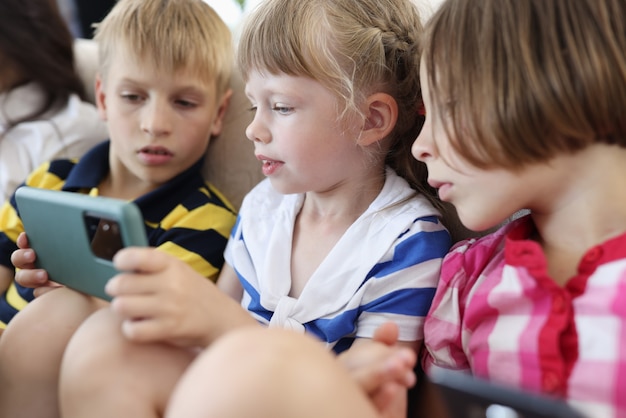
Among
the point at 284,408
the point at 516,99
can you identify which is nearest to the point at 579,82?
the point at 516,99

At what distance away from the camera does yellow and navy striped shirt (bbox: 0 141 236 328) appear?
113cm

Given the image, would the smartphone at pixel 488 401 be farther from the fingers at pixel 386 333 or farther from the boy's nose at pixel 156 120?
the boy's nose at pixel 156 120

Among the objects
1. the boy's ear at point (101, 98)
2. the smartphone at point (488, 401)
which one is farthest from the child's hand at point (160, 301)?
the boy's ear at point (101, 98)

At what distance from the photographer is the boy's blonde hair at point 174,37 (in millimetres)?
1163

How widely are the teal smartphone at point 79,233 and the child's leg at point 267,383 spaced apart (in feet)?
0.53

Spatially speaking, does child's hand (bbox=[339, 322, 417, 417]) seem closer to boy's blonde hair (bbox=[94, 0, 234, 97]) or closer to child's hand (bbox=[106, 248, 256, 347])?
child's hand (bbox=[106, 248, 256, 347])

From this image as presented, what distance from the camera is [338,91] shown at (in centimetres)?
95

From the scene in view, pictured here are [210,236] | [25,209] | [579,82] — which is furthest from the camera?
[210,236]

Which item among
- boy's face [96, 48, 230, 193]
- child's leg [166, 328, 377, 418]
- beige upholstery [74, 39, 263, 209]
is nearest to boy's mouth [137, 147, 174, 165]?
boy's face [96, 48, 230, 193]

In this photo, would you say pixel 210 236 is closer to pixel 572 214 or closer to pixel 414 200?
pixel 414 200

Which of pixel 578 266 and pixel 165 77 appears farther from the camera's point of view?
pixel 165 77

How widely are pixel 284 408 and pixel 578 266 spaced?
370 mm

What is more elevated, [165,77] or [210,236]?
[165,77]

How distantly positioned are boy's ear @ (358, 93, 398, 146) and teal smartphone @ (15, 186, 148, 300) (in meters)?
0.40
